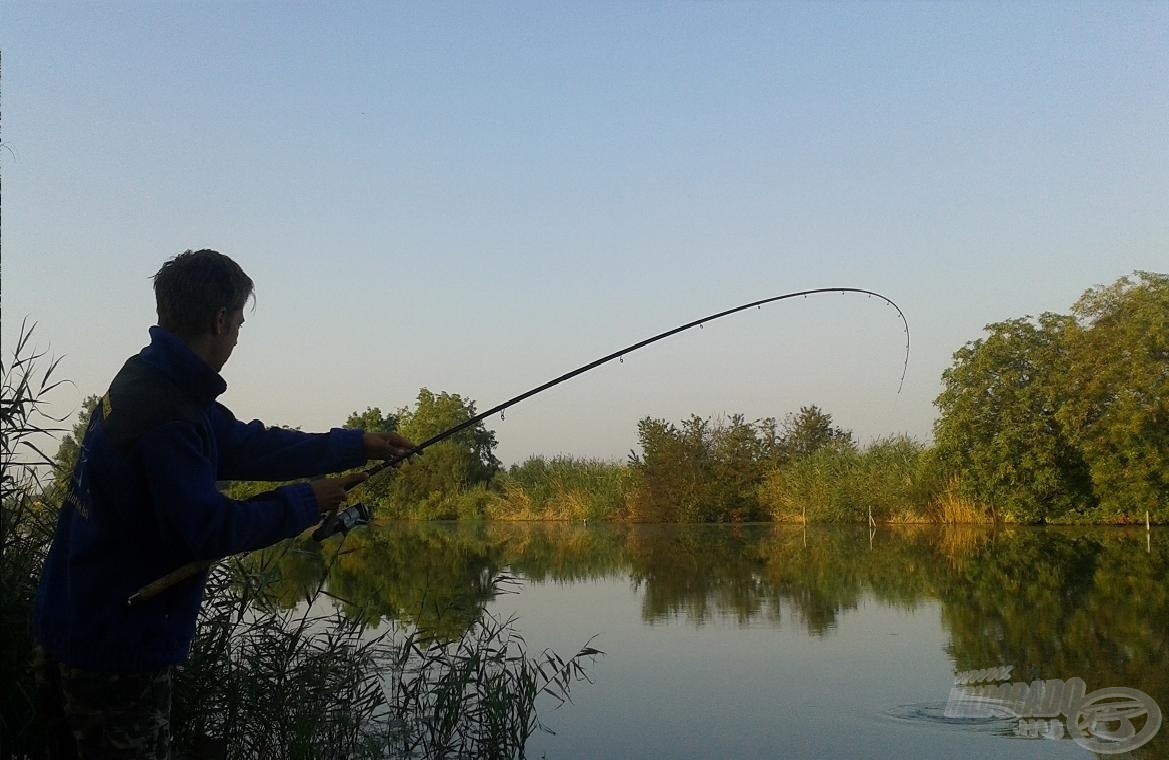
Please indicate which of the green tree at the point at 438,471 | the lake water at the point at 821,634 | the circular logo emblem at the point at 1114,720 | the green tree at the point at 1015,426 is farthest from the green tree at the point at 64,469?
the green tree at the point at 438,471

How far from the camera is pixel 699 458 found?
27.2 meters

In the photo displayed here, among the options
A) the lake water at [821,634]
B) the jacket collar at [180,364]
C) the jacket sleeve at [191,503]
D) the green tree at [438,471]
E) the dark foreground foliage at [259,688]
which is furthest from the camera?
the green tree at [438,471]

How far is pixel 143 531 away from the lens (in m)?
2.38

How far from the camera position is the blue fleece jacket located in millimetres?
2301

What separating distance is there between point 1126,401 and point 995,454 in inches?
109

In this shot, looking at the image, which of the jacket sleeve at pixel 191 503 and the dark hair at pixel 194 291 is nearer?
the jacket sleeve at pixel 191 503

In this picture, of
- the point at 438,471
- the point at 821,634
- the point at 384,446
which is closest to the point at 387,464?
the point at 384,446

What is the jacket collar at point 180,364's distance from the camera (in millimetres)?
2443

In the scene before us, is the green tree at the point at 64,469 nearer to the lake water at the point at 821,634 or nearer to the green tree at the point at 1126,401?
the lake water at the point at 821,634

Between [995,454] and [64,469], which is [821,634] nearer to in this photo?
[64,469]

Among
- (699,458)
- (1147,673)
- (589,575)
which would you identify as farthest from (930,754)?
(699,458)

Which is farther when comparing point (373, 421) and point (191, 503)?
point (373, 421)

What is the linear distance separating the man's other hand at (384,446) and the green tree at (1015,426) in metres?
21.1

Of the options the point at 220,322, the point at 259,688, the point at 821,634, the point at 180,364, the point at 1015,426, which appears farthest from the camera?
the point at 1015,426
